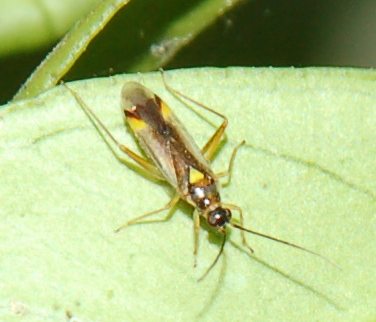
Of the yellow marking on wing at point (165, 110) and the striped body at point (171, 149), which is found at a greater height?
the yellow marking on wing at point (165, 110)

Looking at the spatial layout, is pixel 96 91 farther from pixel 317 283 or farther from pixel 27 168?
pixel 317 283

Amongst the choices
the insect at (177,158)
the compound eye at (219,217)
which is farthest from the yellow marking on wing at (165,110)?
the compound eye at (219,217)

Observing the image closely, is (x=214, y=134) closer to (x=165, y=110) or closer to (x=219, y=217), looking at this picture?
(x=165, y=110)

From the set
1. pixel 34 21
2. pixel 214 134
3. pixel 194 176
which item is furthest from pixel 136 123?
pixel 34 21

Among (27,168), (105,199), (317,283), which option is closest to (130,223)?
(105,199)

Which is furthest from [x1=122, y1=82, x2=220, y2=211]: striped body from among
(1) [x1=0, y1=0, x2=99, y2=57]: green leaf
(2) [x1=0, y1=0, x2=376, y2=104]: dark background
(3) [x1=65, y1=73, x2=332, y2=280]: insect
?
(1) [x1=0, y1=0, x2=99, y2=57]: green leaf

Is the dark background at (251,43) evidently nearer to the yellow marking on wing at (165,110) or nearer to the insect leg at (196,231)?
the yellow marking on wing at (165,110)

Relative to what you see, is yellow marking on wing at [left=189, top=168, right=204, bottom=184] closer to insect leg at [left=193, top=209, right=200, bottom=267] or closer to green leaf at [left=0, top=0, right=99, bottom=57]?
insect leg at [left=193, top=209, right=200, bottom=267]
